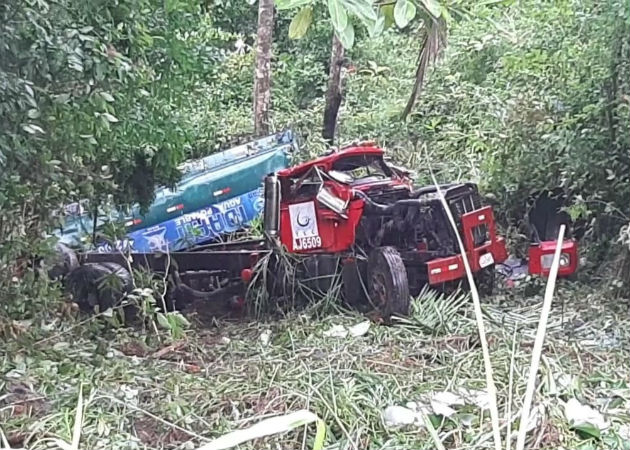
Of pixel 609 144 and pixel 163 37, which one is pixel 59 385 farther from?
pixel 609 144

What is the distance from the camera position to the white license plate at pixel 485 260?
6.05 metres

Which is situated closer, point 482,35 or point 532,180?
point 532,180

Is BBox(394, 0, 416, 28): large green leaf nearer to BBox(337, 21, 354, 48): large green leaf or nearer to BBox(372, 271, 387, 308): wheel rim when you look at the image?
BBox(337, 21, 354, 48): large green leaf

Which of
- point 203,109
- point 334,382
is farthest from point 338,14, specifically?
point 203,109

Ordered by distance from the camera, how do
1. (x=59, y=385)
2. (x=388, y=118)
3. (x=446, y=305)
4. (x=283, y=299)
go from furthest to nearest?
(x=388, y=118)
(x=283, y=299)
(x=446, y=305)
(x=59, y=385)

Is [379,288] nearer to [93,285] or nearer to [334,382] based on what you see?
[93,285]

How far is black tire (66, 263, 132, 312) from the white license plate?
2.34 m

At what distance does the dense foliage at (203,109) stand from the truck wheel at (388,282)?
138 centimetres

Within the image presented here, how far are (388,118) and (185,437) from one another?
333 inches

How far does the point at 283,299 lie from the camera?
6.60 meters

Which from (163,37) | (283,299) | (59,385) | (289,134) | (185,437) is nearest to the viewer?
(185,437)

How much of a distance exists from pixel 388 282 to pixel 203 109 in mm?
6136

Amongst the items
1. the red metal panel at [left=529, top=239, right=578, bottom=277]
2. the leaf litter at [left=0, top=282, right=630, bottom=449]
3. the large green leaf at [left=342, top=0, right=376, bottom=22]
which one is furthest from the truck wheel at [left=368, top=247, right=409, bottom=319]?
the large green leaf at [left=342, top=0, right=376, bottom=22]

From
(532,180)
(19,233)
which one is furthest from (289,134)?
(19,233)
